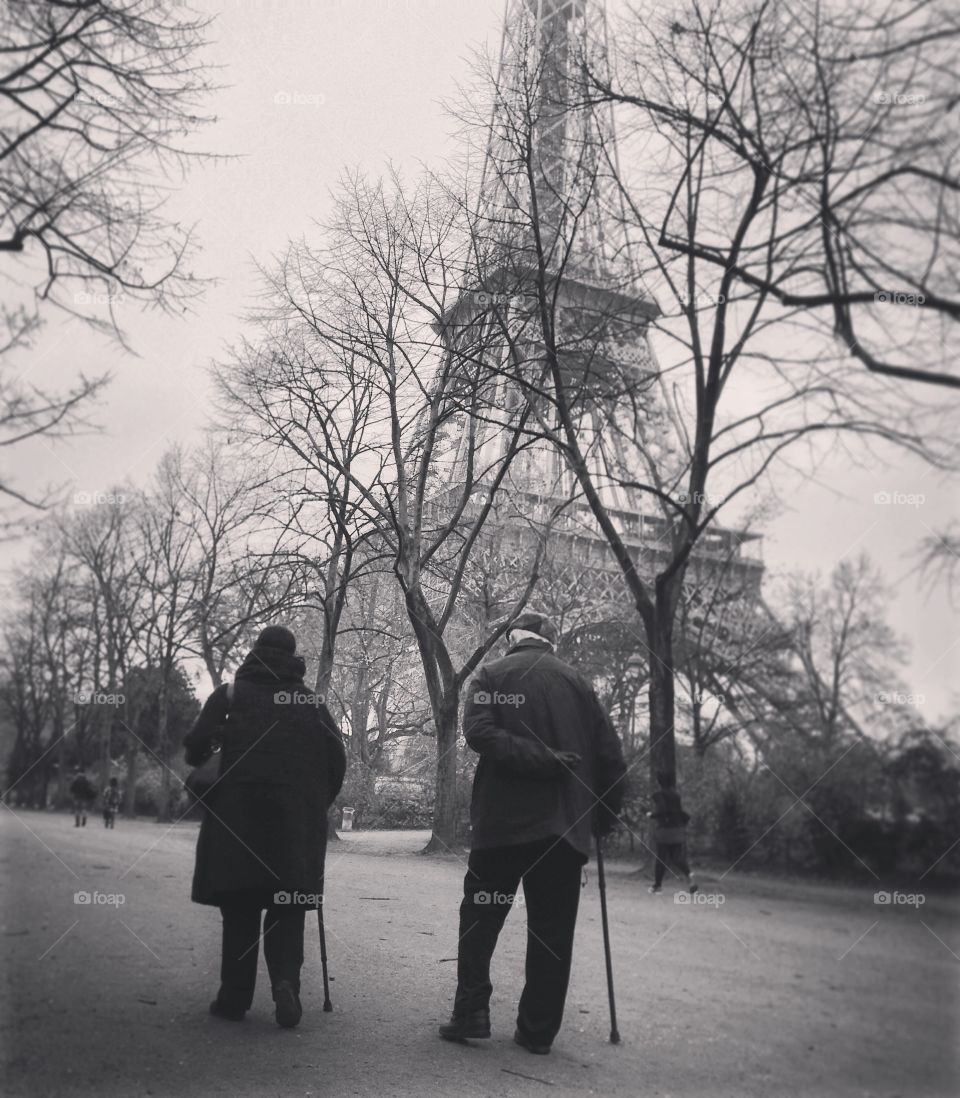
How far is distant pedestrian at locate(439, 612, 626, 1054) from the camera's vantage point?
3.30 metres

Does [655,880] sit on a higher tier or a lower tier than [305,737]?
lower

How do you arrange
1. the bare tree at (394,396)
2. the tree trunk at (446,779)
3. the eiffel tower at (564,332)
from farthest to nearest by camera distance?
1. the eiffel tower at (564,332)
2. the bare tree at (394,396)
3. the tree trunk at (446,779)

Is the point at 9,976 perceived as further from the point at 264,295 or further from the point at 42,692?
the point at 264,295

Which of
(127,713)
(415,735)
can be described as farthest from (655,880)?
(127,713)

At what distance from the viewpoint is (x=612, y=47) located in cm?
426

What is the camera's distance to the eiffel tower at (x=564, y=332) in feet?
12.4

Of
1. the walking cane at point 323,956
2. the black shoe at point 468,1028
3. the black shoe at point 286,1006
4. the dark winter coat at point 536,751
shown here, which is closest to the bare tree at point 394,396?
the dark winter coat at point 536,751

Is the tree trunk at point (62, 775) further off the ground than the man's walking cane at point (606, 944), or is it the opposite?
the tree trunk at point (62, 775)

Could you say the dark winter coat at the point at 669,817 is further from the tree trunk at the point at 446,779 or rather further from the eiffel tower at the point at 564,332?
the tree trunk at the point at 446,779

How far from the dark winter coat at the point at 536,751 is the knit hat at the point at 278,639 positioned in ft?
2.15

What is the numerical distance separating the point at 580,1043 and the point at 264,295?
117 inches

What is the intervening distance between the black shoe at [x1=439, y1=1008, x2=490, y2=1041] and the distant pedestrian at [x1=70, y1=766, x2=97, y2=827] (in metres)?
1.41

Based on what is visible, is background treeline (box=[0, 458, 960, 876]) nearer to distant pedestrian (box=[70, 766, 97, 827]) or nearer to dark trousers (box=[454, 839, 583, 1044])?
distant pedestrian (box=[70, 766, 97, 827])

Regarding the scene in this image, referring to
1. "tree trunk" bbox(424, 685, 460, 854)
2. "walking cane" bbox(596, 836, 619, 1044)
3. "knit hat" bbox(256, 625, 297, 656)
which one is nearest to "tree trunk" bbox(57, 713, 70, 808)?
"knit hat" bbox(256, 625, 297, 656)
